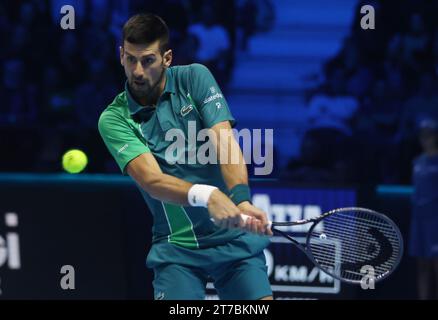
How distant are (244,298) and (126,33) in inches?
53.2

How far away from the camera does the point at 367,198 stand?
6.88 m

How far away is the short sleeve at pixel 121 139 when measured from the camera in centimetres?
435

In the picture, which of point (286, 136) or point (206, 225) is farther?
point (286, 136)

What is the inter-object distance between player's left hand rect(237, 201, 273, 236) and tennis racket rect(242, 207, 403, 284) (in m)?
0.23

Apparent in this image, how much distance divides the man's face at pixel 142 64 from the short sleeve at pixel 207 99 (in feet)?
0.60

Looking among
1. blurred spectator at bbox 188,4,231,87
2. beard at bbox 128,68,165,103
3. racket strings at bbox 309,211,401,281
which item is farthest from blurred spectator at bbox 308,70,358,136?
beard at bbox 128,68,165,103

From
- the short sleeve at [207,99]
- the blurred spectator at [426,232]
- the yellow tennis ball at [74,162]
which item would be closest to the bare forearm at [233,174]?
the short sleeve at [207,99]

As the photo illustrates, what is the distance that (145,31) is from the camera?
4.27 metres

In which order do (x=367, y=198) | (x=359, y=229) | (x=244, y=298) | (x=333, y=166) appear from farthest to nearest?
(x=333, y=166) → (x=367, y=198) → (x=359, y=229) → (x=244, y=298)

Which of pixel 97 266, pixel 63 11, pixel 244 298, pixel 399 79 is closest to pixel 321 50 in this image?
pixel 399 79

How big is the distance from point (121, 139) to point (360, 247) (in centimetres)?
139

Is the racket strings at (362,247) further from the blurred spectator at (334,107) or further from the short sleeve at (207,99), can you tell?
the blurred spectator at (334,107)

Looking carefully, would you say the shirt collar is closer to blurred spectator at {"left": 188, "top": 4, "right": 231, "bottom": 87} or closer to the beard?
the beard
